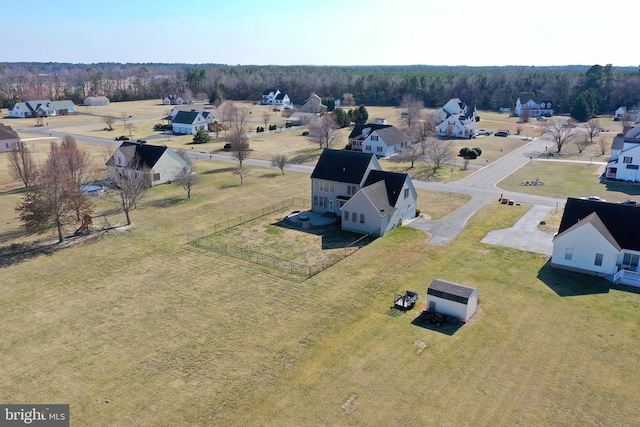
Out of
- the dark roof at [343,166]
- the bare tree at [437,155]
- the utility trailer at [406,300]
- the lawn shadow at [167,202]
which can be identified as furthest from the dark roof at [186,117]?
the utility trailer at [406,300]

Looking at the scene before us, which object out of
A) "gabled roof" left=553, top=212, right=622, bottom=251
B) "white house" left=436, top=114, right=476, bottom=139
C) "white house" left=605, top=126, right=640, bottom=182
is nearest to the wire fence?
"gabled roof" left=553, top=212, right=622, bottom=251

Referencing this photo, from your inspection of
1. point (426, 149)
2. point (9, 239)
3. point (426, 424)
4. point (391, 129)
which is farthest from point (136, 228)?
point (391, 129)

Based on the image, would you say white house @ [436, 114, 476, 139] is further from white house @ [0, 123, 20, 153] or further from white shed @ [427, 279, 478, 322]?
white house @ [0, 123, 20, 153]

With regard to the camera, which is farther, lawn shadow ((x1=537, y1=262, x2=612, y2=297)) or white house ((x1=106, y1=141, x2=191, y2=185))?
white house ((x1=106, y1=141, x2=191, y2=185))

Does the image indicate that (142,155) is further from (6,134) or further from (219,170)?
(6,134)

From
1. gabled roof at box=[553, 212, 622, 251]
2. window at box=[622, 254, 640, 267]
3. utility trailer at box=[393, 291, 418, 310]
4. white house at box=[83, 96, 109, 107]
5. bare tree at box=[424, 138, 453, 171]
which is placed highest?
white house at box=[83, 96, 109, 107]

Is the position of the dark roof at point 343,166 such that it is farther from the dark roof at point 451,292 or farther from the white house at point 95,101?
the white house at point 95,101
